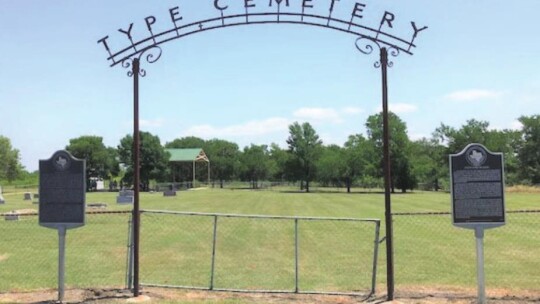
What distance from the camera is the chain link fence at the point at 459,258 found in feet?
36.3

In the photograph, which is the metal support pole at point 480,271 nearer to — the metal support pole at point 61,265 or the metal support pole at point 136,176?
the metal support pole at point 136,176

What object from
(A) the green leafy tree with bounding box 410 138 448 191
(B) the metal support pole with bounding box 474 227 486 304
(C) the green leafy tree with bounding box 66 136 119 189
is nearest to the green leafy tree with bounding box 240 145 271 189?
(C) the green leafy tree with bounding box 66 136 119 189

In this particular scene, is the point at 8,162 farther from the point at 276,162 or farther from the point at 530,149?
the point at 530,149

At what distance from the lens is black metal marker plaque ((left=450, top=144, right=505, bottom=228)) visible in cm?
860

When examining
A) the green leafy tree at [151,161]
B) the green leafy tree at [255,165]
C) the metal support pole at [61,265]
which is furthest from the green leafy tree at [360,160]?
the metal support pole at [61,265]

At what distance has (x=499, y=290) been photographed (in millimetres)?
10398

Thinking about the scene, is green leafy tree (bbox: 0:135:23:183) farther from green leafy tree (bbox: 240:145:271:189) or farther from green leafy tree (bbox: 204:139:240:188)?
green leafy tree (bbox: 240:145:271:189)

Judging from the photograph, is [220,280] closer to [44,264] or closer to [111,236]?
[44,264]

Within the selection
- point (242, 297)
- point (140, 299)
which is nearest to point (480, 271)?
point (242, 297)

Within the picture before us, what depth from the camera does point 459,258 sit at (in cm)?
1484

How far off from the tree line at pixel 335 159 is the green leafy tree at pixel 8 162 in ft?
0.65

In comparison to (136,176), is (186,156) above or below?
above

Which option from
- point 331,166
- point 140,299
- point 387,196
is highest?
point 331,166

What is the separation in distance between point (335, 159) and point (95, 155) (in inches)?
1967
